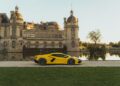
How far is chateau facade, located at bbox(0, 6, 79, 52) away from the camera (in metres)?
114

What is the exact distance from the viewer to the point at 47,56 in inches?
959

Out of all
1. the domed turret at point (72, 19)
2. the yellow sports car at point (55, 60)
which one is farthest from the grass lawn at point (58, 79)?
the domed turret at point (72, 19)

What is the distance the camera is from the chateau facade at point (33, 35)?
114m

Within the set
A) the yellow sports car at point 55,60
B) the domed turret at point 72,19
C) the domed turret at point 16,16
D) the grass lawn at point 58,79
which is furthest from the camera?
the domed turret at point 72,19

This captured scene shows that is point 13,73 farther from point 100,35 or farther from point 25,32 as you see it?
point 100,35

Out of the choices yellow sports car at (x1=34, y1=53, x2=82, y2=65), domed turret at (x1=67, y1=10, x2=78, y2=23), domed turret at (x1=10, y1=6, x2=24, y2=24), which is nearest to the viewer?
yellow sports car at (x1=34, y1=53, x2=82, y2=65)

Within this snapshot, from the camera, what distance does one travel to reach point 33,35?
402 feet

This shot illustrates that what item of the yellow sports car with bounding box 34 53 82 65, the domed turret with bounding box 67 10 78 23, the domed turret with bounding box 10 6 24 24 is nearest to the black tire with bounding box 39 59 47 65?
the yellow sports car with bounding box 34 53 82 65

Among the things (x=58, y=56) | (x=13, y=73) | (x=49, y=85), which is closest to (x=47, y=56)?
(x=58, y=56)

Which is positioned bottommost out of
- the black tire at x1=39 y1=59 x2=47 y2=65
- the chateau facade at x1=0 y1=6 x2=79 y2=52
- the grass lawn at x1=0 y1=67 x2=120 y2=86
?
the grass lawn at x1=0 y1=67 x2=120 y2=86

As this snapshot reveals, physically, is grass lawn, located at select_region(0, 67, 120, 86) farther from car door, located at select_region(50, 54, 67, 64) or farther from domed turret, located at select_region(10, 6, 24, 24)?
domed turret, located at select_region(10, 6, 24, 24)

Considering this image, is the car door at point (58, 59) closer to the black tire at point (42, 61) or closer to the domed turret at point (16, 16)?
the black tire at point (42, 61)

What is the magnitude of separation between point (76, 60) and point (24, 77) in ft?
32.6

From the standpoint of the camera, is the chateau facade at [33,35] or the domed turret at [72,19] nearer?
the chateau facade at [33,35]
